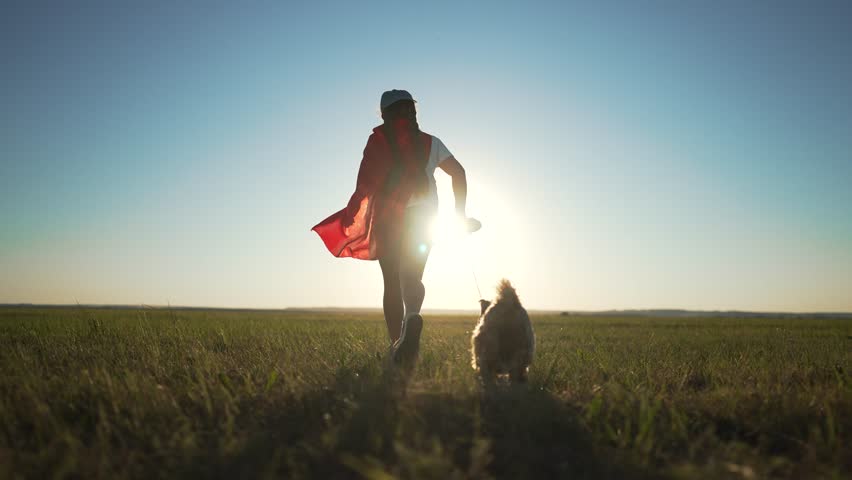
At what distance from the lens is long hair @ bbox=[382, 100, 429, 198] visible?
489 centimetres

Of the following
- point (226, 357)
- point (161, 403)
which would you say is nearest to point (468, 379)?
point (161, 403)

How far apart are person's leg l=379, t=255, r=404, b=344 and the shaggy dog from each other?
131cm

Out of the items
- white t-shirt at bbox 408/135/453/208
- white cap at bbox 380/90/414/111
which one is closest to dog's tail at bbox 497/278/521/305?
white t-shirt at bbox 408/135/453/208

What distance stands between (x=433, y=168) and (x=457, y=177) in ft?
1.04

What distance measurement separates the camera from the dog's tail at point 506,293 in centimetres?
402

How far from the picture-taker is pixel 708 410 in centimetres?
321

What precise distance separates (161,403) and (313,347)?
329cm

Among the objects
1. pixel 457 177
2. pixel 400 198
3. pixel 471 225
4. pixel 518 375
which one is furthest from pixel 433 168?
pixel 518 375

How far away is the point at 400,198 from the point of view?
4.89 m

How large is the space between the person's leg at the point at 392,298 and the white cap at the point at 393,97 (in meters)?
1.54

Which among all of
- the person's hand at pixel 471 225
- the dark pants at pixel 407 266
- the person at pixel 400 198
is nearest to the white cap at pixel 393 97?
the person at pixel 400 198

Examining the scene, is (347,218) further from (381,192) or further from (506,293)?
(506,293)

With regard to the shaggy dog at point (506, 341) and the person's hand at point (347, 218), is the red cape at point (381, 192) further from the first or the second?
the shaggy dog at point (506, 341)

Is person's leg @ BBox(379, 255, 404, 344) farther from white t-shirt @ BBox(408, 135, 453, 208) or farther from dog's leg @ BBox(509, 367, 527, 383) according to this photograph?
dog's leg @ BBox(509, 367, 527, 383)
